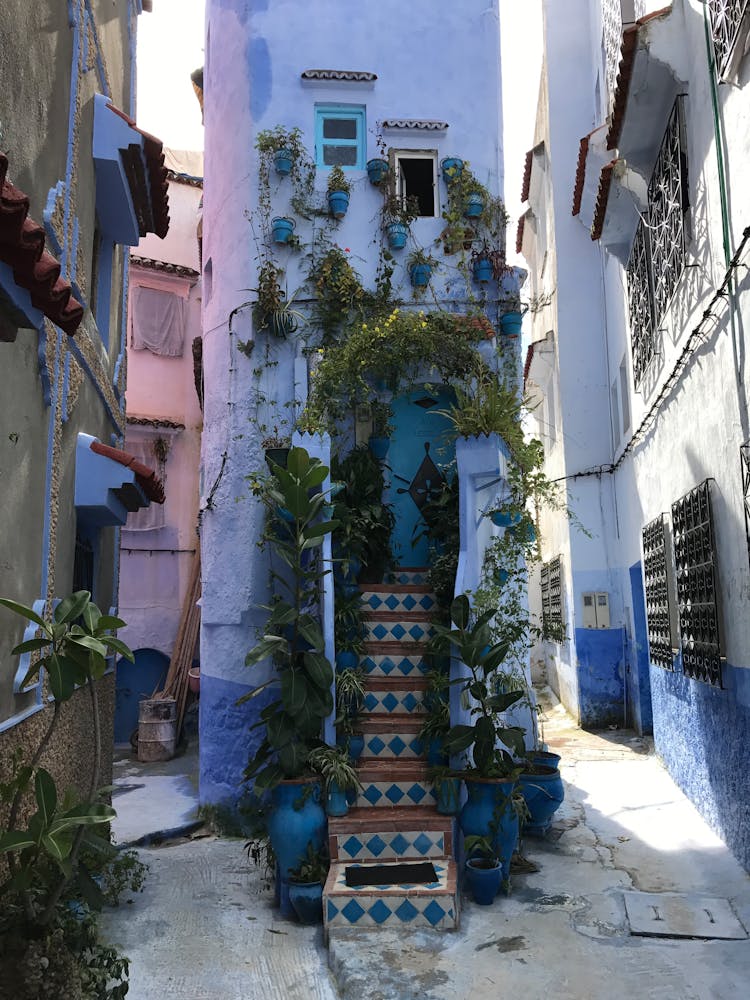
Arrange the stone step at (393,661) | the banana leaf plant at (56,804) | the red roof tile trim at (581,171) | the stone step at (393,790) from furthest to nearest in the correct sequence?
the red roof tile trim at (581,171) → the stone step at (393,661) → the stone step at (393,790) → the banana leaf plant at (56,804)

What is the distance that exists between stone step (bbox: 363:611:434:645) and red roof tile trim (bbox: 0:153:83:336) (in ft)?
19.3

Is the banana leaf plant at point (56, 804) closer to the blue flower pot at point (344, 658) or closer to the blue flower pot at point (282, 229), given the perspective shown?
the blue flower pot at point (344, 658)

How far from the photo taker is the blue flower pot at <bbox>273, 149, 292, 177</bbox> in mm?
10367

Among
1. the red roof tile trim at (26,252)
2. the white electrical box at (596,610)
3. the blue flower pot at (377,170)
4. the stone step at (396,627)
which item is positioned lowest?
the stone step at (396,627)

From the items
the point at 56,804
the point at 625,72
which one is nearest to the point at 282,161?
the point at 625,72

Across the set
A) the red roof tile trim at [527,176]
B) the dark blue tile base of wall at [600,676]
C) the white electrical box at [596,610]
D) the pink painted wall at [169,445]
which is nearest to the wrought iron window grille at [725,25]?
the white electrical box at [596,610]

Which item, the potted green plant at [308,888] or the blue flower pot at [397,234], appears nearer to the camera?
the potted green plant at [308,888]

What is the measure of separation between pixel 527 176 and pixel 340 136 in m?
8.81

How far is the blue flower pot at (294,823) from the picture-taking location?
677 centimetres

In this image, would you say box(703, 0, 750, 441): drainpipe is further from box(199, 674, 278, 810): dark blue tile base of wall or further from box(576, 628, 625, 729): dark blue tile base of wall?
box(576, 628, 625, 729): dark blue tile base of wall

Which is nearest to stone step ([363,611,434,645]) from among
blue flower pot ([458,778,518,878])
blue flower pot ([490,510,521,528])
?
blue flower pot ([490,510,521,528])

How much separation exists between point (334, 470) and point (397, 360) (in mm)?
1460

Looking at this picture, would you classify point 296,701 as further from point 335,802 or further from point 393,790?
point 393,790

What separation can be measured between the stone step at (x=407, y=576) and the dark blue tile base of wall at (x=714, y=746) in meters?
2.90
